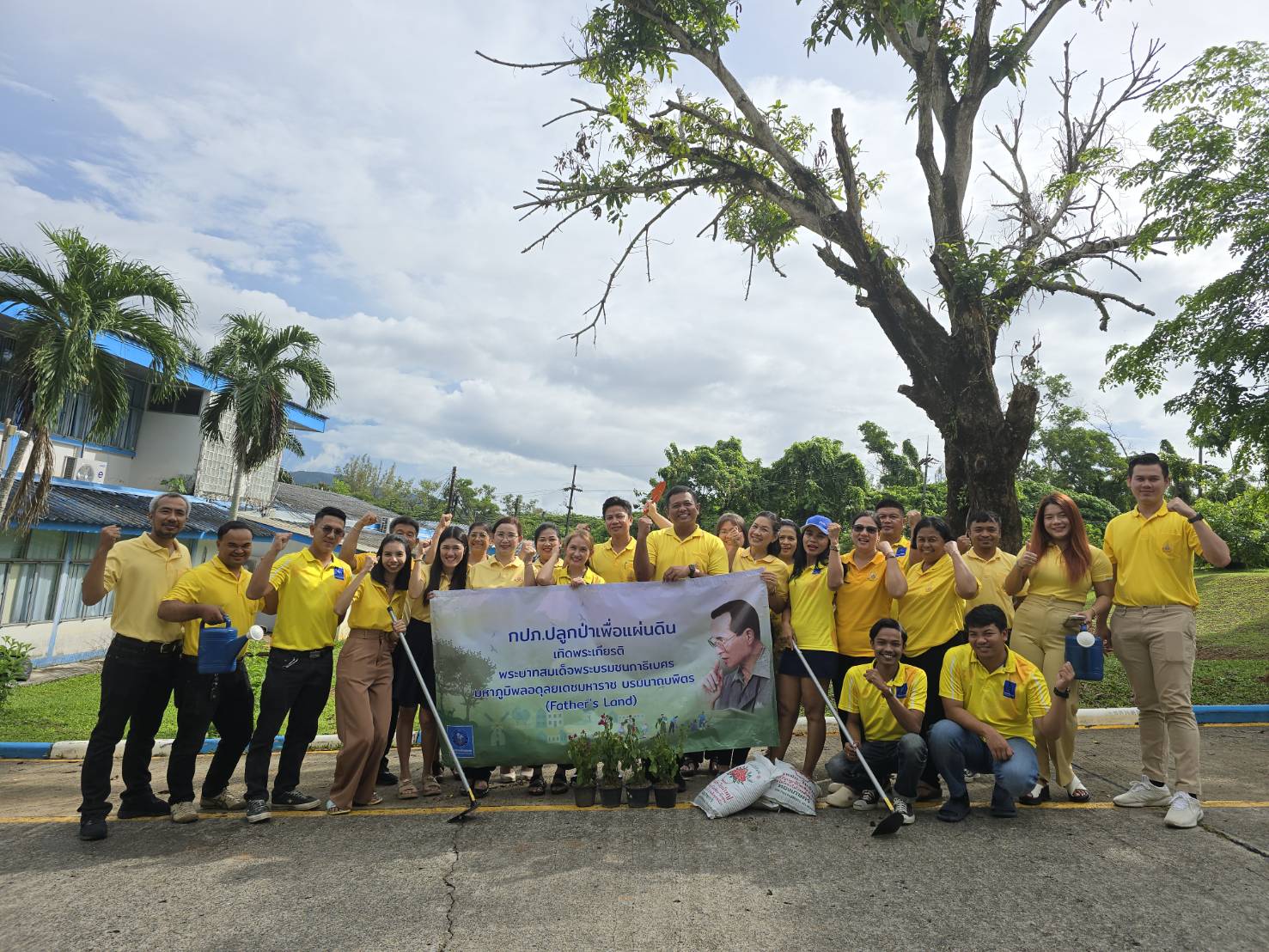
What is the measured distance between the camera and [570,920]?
3463mm

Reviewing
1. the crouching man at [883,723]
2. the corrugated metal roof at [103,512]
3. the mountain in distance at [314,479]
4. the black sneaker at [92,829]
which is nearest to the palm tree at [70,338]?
the corrugated metal roof at [103,512]

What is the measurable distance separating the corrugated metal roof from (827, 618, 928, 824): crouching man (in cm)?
1151

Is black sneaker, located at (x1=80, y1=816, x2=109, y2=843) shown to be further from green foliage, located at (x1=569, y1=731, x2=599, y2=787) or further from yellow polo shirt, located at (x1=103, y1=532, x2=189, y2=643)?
green foliage, located at (x1=569, y1=731, x2=599, y2=787)

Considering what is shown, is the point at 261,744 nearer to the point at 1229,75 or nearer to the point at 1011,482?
→ the point at 1011,482

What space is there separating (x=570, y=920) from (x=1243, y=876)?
3.18 m

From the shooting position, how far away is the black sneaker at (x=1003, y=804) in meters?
4.51

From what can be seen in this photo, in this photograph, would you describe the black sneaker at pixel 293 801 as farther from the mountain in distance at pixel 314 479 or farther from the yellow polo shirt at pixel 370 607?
the mountain in distance at pixel 314 479

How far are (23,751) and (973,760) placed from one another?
8.20 m

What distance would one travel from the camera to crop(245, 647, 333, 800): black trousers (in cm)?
492

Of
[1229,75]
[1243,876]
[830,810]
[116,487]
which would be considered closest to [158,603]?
[830,810]

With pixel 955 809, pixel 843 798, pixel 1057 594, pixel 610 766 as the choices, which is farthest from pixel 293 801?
pixel 1057 594

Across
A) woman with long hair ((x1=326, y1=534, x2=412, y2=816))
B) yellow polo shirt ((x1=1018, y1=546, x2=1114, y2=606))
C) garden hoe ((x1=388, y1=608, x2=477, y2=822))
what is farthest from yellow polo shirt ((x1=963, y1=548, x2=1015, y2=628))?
woman with long hair ((x1=326, y1=534, x2=412, y2=816))

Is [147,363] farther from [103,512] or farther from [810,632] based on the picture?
[810,632]

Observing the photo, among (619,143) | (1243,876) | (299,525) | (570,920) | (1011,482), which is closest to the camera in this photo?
(570,920)
